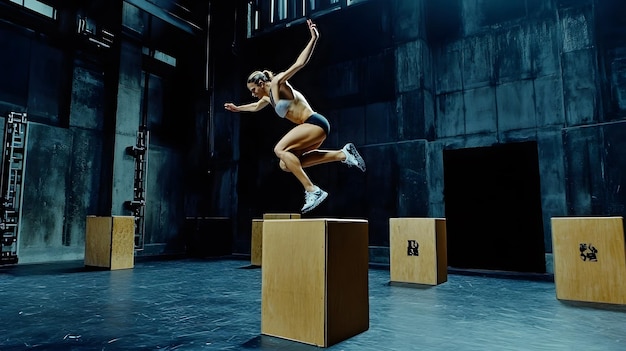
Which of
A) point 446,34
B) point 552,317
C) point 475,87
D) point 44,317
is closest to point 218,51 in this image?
point 446,34

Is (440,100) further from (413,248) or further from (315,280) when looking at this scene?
(315,280)

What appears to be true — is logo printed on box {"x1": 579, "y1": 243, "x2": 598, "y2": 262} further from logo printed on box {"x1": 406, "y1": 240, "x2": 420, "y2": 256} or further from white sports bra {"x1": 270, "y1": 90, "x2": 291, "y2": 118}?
white sports bra {"x1": 270, "y1": 90, "x2": 291, "y2": 118}

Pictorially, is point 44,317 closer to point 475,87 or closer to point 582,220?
point 582,220

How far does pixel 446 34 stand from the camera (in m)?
7.61

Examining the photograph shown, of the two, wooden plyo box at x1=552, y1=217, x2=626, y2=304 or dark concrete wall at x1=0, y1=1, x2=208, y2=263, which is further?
dark concrete wall at x1=0, y1=1, x2=208, y2=263

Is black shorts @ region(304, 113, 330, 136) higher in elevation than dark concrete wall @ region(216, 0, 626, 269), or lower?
lower

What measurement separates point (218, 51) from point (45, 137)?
448cm

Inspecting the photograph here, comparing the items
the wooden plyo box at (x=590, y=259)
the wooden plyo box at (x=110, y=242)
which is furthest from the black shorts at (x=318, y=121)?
the wooden plyo box at (x=110, y=242)

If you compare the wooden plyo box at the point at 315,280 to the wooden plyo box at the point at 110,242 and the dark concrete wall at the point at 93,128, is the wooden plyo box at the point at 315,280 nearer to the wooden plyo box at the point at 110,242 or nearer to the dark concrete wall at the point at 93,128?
the wooden plyo box at the point at 110,242

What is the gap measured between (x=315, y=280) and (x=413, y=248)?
310 cm

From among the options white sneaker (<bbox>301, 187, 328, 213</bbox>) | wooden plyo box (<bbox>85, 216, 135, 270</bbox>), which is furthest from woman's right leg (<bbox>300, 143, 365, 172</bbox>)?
wooden plyo box (<bbox>85, 216, 135, 270</bbox>)

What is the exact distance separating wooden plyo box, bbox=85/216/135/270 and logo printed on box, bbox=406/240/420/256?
4576 millimetres

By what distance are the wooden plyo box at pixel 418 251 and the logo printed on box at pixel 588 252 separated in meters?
1.58

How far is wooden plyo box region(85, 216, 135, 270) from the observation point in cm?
641
